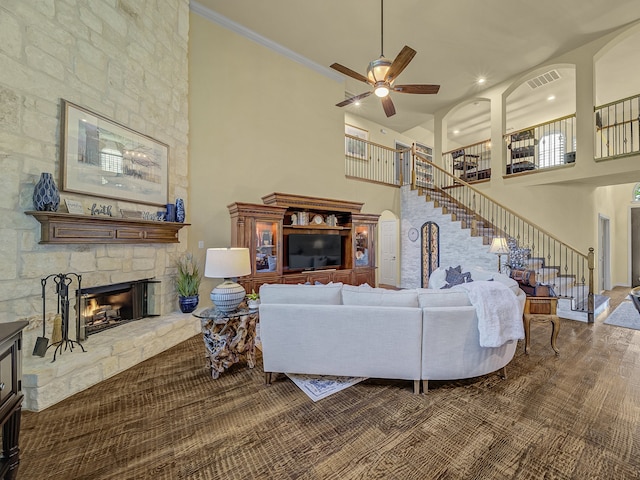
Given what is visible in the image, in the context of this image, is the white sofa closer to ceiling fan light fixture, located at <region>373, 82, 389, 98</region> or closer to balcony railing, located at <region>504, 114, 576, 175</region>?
ceiling fan light fixture, located at <region>373, 82, 389, 98</region>

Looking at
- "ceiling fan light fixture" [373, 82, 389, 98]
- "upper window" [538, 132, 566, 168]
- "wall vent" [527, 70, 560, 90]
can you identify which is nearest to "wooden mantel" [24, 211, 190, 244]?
"ceiling fan light fixture" [373, 82, 389, 98]

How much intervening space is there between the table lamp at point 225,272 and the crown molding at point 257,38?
14.0 feet

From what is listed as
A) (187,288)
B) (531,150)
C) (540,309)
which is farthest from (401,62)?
(531,150)

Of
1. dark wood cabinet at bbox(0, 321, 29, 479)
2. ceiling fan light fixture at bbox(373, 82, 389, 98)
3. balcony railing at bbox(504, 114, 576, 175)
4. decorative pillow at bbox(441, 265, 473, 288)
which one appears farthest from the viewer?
balcony railing at bbox(504, 114, 576, 175)

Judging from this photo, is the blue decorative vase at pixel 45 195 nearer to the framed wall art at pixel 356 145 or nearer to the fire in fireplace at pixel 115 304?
the fire in fireplace at pixel 115 304

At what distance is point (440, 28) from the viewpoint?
489 cm

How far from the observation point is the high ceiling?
14.5 feet

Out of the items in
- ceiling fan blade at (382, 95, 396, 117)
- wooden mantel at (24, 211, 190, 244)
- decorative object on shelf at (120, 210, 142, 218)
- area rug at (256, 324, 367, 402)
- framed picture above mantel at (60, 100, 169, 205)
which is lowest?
area rug at (256, 324, 367, 402)

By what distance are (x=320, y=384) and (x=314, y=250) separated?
10.3 feet

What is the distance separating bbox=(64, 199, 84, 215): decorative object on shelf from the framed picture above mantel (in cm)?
12

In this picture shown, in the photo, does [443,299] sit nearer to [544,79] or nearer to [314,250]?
[314,250]

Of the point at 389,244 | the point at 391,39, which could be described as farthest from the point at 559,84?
the point at 389,244

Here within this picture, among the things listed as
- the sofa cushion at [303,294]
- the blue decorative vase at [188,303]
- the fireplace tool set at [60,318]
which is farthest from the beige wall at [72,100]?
the sofa cushion at [303,294]

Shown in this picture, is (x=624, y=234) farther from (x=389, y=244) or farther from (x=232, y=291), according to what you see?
(x=232, y=291)
